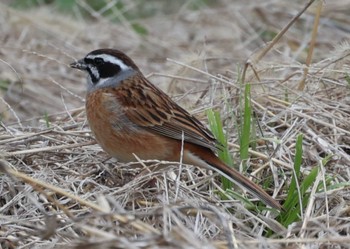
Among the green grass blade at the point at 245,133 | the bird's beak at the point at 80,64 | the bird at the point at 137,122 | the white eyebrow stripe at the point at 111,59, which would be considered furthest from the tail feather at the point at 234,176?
the bird's beak at the point at 80,64

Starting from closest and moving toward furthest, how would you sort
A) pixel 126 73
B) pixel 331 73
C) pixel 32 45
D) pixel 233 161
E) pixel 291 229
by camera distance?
pixel 291 229 → pixel 233 161 → pixel 126 73 → pixel 331 73 → pixel 32 45

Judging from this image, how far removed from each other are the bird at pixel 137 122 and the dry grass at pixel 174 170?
0.13 m

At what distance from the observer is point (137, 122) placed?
5086 millimetres

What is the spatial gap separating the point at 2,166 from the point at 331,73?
2.72 m

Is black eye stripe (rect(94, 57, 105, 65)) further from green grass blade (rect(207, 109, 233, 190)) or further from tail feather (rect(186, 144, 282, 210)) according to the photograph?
tail feather (rect(186, 144, 282, 210))

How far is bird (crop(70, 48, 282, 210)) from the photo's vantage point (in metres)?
4.94

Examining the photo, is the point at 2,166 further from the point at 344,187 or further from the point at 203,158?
the point at 344,187

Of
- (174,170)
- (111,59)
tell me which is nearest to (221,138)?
(174,170)

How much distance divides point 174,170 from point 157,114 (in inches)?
13.7

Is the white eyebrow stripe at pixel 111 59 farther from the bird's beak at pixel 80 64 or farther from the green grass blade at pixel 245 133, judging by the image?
the green grass blade at pixel 245 133

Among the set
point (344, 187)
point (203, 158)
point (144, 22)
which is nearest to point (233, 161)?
point (203, 158)

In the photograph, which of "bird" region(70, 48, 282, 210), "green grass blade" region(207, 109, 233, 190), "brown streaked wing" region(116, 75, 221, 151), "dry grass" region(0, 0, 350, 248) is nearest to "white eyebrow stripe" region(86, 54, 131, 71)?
"bird" region(70, 48, 282, 210)

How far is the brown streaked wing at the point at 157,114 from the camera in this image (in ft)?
16.4

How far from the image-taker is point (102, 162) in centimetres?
511
